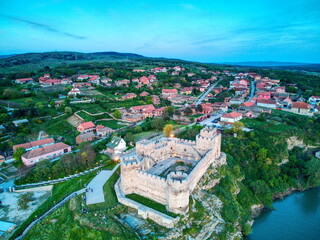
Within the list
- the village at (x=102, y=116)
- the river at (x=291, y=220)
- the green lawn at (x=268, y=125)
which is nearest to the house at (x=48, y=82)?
the village at (x=102, y=116)

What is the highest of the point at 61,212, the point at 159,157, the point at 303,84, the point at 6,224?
the point at 303,84

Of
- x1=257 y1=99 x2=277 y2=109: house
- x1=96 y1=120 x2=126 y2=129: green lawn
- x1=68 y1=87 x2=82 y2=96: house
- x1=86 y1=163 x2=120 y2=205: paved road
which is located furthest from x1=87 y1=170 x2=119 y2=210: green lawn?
x1=257 y1=99 x2=277 y2=109: house

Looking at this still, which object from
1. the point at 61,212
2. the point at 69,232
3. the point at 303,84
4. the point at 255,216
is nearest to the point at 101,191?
the point at 61,212

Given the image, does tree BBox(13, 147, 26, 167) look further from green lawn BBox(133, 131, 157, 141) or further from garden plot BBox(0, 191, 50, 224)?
green lawn BBox(133, 131, 157, 141)

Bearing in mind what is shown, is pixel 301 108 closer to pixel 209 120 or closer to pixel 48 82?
pixel 209 120

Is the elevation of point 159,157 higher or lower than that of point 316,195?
higher

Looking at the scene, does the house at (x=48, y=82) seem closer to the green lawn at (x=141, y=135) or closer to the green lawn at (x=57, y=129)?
the green lawn at (x=57, y=129)

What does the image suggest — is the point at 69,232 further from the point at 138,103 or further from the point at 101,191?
the point at 138,103
